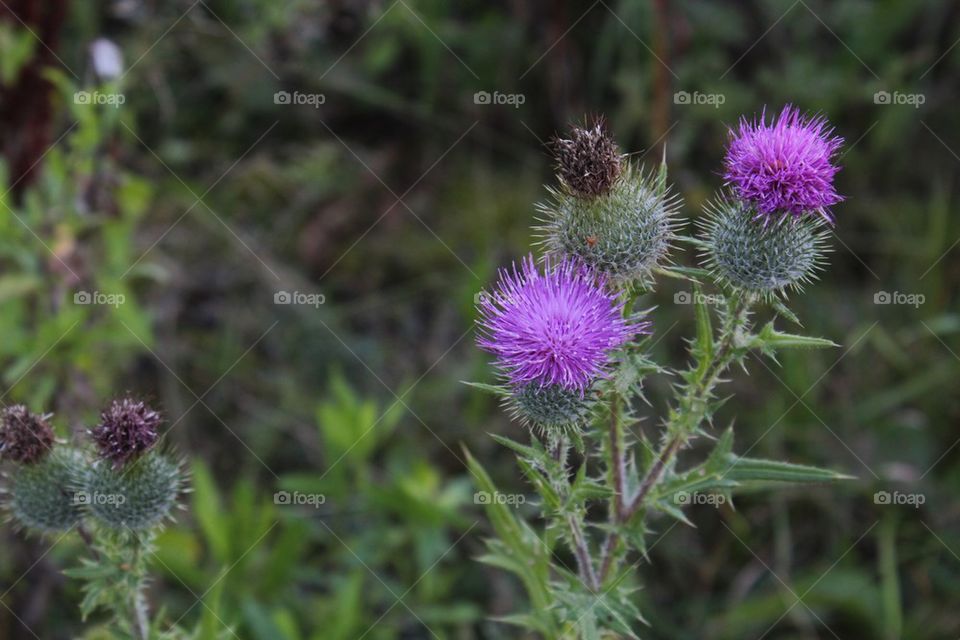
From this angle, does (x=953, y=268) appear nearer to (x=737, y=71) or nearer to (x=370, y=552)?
(x=737, y=71)

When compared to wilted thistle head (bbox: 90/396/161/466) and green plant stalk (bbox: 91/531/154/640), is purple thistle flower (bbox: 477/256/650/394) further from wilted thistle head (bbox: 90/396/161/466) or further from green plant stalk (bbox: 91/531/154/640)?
green plant stalk (bbox: 91/531/154/640)

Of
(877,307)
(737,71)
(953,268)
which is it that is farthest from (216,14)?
(953,268)

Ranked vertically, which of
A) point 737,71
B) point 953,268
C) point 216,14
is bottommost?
point 953,268

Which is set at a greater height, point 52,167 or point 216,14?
point 216,14

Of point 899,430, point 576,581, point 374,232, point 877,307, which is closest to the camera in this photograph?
point 576,581

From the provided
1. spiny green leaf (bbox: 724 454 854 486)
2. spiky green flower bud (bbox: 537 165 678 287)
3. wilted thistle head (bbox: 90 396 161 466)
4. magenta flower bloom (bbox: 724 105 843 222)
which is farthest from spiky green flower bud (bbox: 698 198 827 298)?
wilted thistle head (bbox: 90 396 161 466)

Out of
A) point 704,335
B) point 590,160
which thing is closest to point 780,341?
point 704,335

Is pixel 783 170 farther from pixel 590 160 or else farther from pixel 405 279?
pixel 405 279
